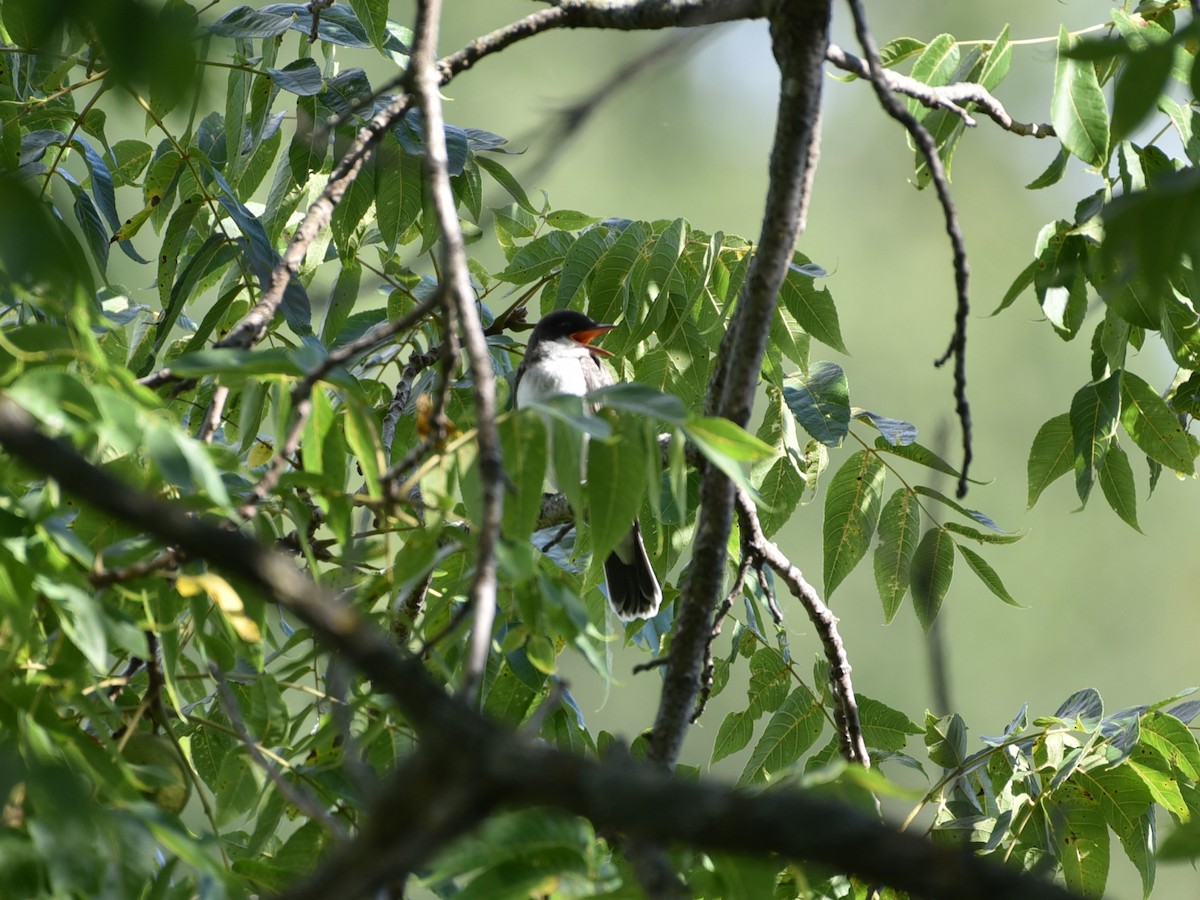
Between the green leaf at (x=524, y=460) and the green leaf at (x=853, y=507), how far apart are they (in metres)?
1.62

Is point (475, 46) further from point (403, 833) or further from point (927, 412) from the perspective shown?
point (927, 412)

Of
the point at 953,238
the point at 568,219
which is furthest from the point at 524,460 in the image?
the point at 568,219

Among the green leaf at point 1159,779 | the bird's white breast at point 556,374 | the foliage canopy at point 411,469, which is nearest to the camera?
the foliage canopy at point 411,469

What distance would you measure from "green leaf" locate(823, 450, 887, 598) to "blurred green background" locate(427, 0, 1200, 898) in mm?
10969

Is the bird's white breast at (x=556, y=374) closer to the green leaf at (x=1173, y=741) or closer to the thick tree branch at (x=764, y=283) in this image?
the green leaf at (x=1173, y=741)

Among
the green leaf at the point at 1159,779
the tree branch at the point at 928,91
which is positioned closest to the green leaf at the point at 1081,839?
the green leaf at the point at 1159,779

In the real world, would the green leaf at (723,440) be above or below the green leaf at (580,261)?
below

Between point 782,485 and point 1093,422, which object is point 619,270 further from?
point 1093,422

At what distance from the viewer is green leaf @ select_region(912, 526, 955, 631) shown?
3.09 metres

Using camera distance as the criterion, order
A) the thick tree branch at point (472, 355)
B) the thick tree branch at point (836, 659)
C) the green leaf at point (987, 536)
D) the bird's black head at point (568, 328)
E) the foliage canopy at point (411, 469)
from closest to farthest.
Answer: the thick tree branch at point (472, 355)
the foliage canopy at point (411, 469)
the thick tree branch at point (836, 659)
the green leaf at point (987, 536)
the bird's black head at point (568, 328)

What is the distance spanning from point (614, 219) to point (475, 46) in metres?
1.59

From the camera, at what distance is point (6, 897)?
4.18ft

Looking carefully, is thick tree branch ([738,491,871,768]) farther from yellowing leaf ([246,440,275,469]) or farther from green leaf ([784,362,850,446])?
yellowing leaf ([246,440,275,469])

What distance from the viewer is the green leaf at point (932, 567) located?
121 inches
